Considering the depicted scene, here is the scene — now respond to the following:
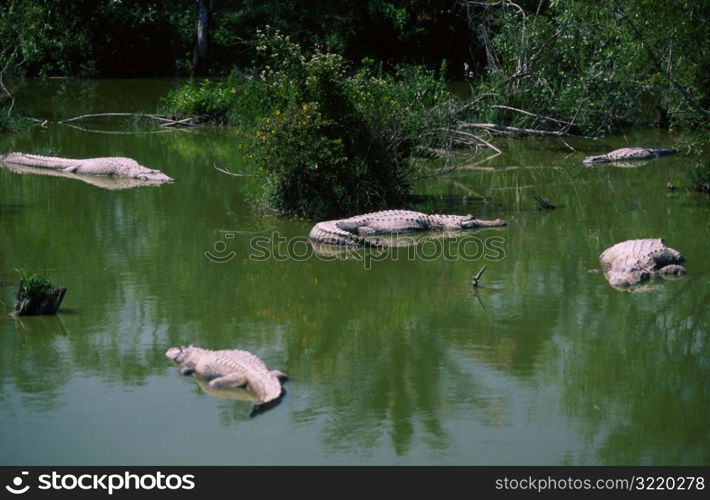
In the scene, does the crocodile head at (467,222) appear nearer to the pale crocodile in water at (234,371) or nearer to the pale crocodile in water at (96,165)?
the pale crocodile in water at (96,165)

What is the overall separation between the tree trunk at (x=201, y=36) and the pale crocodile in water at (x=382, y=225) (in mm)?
16140

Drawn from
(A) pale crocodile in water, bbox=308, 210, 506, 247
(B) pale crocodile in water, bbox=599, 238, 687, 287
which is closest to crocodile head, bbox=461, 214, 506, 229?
(A) pale crocodile in water, bbox=308, 210, 506, 247

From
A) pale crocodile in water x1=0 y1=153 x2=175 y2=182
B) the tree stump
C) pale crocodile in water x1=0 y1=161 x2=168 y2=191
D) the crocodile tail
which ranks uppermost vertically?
pale crocodile in water x1=0 y1=153 x2=175 y2=182

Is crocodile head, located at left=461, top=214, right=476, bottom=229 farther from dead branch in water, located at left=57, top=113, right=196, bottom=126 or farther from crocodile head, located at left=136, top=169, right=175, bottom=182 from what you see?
dead branch in water, located at left=57, top=113, right=196, bottom=126

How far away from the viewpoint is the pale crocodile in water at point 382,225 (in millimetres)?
11562

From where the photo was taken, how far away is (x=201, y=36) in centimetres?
2745

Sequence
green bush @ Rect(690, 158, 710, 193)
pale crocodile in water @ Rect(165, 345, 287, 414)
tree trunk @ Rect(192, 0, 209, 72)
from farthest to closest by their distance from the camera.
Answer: tree trunk @ Rect(192, 0, 209, 72) < green bush @ Rect(690, 158, 710, 193) < pale crocodile in water @ Rect(165, 345, 287, 414)

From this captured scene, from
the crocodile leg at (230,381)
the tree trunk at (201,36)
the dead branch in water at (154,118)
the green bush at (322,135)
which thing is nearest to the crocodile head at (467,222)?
the green bush at (322,135)

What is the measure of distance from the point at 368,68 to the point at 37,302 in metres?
6.75

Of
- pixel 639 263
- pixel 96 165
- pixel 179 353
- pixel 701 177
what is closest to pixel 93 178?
pixel 96 165

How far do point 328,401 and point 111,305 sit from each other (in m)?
2.94

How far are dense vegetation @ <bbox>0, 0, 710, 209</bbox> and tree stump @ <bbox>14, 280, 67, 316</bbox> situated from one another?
410 centimetres

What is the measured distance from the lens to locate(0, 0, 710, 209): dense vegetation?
41.9 ft

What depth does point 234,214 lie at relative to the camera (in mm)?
13180
